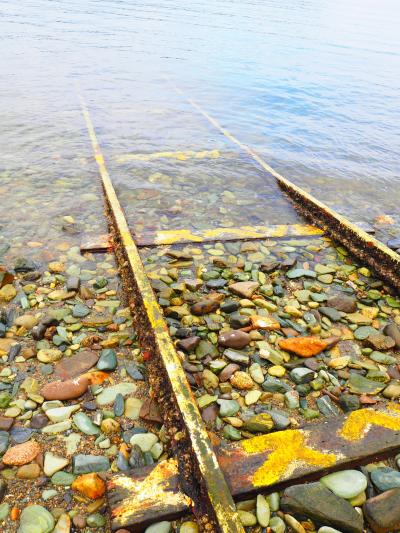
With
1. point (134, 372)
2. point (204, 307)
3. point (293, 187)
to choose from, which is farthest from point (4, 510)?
point (293, 187)

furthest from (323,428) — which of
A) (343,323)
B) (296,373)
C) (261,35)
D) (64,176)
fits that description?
(261,35)

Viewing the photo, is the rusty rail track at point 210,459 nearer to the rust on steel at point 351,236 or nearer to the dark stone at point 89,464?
the dark stone at point 89,464

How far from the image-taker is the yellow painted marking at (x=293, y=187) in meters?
3.77

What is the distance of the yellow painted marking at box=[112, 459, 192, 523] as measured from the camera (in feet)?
5.63

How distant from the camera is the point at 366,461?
197 centimetres

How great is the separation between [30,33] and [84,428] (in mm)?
19703

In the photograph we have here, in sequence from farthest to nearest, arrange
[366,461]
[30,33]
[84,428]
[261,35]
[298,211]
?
[261,35]
[30,33]
[298,211]
[84,428]
[366,461]

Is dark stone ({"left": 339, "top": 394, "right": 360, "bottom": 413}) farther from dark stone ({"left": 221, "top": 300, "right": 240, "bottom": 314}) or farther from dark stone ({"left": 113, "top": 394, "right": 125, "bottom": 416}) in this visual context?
dark stone ({"left": 113, "top": 394, "right": 125, "bottom": 416})

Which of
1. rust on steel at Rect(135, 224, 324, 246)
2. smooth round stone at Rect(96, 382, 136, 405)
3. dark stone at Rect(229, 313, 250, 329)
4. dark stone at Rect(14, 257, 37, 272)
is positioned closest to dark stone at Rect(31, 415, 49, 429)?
smooth round stone at Rect(96, 382, 136, 405)

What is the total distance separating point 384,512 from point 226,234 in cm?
302

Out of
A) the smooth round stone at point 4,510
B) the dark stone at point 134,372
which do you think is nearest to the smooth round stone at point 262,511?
the dark stone at point 134,372

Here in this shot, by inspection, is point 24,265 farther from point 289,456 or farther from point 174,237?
point 289,456

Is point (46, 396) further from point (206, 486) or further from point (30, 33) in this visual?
point (30, 33)

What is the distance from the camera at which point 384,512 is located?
1.73m
